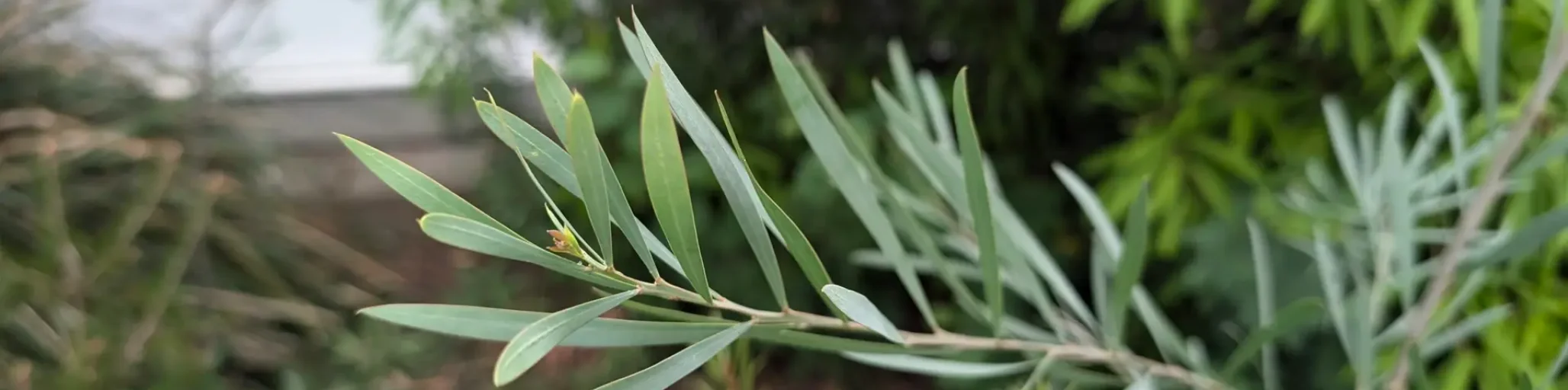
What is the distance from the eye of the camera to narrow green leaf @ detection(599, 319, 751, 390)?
0.56 feet

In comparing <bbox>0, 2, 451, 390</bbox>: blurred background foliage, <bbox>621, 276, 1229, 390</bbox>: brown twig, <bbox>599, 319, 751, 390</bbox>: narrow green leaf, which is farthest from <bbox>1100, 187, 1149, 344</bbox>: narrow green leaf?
<bbox>0, 2, 451, 390</bbox>: blurred background foliage

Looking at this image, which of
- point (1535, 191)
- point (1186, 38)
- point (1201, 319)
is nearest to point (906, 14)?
point (1186, 38)

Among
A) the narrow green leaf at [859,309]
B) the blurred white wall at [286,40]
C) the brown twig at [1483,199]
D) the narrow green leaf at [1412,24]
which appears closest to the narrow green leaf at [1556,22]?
the brown twig at [1483,199]

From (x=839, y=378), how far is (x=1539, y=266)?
0.53 m

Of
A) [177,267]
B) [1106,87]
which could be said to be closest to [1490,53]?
[1106,87]

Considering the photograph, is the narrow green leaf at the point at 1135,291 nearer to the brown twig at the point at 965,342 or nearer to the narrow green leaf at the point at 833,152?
the brown twig at the point at 965,342

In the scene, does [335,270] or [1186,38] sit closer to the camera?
[1186,38]

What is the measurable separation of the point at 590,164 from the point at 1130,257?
0.55 ft

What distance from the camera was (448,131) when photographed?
1.07 metres

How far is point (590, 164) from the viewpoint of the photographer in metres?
0.14

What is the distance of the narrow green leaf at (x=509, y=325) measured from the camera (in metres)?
0.17

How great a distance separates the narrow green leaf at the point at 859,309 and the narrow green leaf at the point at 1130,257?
84 millimetres

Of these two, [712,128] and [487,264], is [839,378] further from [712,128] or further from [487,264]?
[712,128]

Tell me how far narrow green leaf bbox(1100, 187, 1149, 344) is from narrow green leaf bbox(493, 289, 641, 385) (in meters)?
0.14
